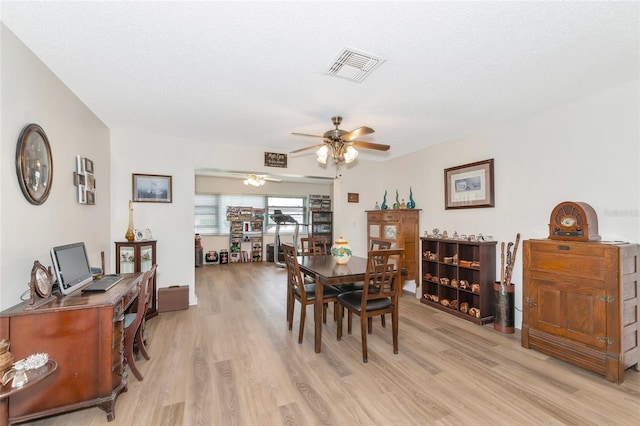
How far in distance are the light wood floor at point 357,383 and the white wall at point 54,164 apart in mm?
1106

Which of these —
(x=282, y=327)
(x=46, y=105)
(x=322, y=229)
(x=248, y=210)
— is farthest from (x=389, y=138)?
(x=248, y=210)

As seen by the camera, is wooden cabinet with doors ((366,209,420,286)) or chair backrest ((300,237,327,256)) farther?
wooden cabinet with doors ((366,209,420,286))

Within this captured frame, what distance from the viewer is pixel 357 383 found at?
2.29 metres

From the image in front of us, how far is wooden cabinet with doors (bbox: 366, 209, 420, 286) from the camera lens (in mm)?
4785

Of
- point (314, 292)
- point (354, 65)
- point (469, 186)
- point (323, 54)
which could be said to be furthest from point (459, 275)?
point (323, 54)

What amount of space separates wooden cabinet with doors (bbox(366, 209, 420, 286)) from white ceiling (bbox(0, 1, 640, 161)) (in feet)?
6.12

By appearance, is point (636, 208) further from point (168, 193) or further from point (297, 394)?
point (168, 193)

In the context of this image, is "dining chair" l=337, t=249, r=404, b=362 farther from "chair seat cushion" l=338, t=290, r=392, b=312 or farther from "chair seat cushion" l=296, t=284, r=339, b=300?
"chair seat cushion" l=296, t=284, r=339, b=300

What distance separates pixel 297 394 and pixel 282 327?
1343 millimetres

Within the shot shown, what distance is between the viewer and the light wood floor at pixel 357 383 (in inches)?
75.2

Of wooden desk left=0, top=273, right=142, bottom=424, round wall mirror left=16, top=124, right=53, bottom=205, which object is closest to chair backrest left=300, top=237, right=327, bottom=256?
wooden desk left=0, top=273, right=142, bottom=424

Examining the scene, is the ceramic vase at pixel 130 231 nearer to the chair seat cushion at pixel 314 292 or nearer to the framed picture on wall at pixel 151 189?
the framed picture on wall at pixel 151 189

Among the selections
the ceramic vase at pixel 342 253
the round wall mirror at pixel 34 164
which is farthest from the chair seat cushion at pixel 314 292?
the round wall mirror at pixel 34 164

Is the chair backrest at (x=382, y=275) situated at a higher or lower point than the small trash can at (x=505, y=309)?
higher
